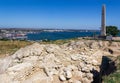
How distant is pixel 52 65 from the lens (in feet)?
67.4

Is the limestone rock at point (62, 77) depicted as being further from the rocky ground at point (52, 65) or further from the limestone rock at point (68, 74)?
the limestone rock at point (68, 74)

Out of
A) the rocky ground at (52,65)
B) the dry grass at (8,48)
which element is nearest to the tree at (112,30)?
the dry grass at (8,48)

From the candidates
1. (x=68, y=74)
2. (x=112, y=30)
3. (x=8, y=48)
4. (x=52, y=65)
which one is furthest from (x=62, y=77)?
(x=112, y=30)

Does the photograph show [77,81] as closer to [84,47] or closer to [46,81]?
[46,81]

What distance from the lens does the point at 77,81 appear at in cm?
1941

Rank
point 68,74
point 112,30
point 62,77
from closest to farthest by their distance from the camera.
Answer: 1. point 62,77
2. point 68,74
3. point 112,30

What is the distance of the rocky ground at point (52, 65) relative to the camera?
→ 19234 millimetres

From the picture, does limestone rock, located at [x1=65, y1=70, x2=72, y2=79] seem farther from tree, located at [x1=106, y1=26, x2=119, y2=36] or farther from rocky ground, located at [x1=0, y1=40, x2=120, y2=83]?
tree, located at [x1=106, y1=26, x2=119, y2=36]

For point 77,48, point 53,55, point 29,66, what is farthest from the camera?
point 77,48

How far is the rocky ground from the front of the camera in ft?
63.1

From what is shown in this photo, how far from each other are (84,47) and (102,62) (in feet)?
12.8

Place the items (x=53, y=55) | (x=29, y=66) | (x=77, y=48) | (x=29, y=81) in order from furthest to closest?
(x=77, y=48), (x=53, y=55), (x=29, y=66), (x=29, y=81)

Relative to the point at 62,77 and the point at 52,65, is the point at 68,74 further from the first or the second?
the point at 52,65

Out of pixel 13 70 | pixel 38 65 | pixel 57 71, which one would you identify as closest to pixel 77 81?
pixel 57 71
